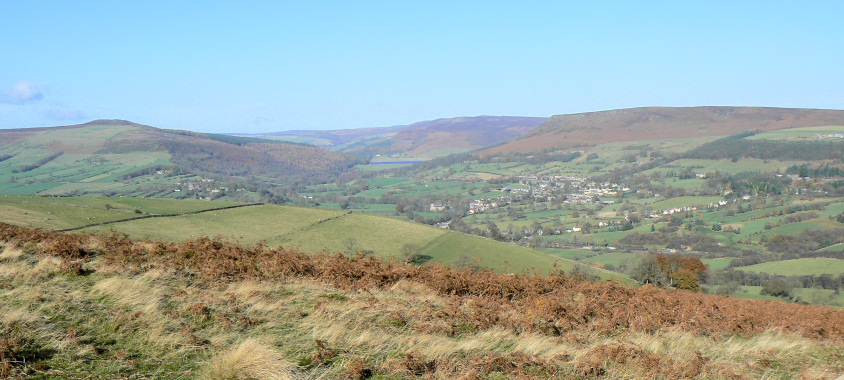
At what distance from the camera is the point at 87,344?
22.8 feet

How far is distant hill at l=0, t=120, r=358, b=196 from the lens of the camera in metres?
97.6

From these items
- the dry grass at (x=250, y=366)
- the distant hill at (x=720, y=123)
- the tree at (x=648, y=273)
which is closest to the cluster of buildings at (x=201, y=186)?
the tree at (x=648, y=273)

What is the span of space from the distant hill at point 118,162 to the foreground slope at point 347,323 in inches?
Result: 3439

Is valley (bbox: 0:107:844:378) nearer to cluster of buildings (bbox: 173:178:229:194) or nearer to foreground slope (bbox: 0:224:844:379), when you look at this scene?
foreground slope (bbox: 0:224:844:379)

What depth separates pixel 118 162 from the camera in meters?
128

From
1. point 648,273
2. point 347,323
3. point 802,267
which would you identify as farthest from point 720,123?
point 347,323

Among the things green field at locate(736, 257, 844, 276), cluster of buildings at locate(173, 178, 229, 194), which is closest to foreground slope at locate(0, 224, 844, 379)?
green field at locate(736, 257, 844, 276)

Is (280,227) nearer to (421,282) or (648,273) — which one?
(421,282)

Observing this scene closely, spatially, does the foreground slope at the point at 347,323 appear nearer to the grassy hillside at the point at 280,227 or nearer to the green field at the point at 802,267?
the grassy hillside at the point at 280,227

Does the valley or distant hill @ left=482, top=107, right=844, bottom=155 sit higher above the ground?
distant hill @ left=482, top=107, right=844, bottom=155

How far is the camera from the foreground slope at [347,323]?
6.68 m

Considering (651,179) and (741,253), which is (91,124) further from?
(741,253)

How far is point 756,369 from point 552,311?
3417mm

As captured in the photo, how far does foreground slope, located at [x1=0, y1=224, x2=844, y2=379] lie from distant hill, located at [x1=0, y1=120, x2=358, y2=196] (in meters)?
87.3
